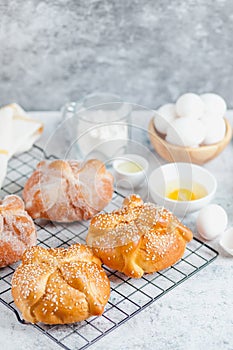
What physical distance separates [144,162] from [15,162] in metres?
0.40

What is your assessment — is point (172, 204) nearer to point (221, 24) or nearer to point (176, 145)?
point (176, 145)

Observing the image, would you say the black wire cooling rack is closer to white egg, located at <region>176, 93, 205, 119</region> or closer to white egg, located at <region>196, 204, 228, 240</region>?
white egg, located at <region>196, 204, 228, 240</region>

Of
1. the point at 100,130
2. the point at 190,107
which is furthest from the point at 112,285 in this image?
the point at 190,107

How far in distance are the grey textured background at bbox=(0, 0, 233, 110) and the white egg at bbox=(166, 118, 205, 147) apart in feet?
1.00

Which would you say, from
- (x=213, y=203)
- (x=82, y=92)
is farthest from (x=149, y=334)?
(x=82, y=92)

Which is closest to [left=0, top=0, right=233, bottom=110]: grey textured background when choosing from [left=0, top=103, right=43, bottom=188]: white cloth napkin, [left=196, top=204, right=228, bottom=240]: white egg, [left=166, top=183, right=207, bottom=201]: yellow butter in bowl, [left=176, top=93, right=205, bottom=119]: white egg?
[left=0, top=103, right=43, bottom=188]: white cloth napkin

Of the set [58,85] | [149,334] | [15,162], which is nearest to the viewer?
[149,334]

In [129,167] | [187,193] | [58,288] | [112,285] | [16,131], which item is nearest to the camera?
[58,288]

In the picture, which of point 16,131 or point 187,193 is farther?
point 16,131

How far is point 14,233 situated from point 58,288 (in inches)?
9.5

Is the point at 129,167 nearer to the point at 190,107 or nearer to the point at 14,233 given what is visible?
the point at 190,107

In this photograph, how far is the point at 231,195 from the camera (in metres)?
1.90

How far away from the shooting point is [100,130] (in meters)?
1.93

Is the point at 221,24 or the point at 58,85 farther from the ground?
the point at 221,24
